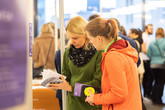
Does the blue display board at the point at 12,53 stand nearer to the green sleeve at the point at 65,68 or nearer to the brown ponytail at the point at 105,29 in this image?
the brown ponytail at the point at 105,29

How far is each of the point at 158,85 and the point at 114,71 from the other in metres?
4.40

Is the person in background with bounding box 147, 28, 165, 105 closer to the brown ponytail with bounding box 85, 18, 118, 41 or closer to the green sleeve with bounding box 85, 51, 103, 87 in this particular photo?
the green sleeve with bounding box 85, 51, 103, 87

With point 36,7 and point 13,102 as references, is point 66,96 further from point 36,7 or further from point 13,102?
point 36,7

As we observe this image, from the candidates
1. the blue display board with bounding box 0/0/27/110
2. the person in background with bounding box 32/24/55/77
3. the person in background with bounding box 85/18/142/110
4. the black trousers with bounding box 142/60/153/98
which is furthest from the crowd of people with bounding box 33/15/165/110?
the black trousers with bounding box 142/60/153/98

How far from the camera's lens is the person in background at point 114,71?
5.00 ft

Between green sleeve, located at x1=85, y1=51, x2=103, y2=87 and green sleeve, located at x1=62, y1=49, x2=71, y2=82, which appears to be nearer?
green sleeve, located at x1=85, y1=51, x2=103, y2=87

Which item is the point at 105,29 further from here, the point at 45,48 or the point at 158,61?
the point at 158,61

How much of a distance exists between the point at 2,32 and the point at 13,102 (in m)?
0.29

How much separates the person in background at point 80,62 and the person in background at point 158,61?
12.1ft

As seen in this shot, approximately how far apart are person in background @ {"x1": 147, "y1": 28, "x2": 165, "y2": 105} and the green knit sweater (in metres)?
3.68

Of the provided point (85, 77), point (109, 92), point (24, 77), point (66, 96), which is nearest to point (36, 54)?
point (66, 96)

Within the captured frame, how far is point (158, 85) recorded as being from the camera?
559 centimetres

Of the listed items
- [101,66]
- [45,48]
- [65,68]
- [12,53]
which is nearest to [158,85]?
[45,48]

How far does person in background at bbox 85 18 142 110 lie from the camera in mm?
1524
